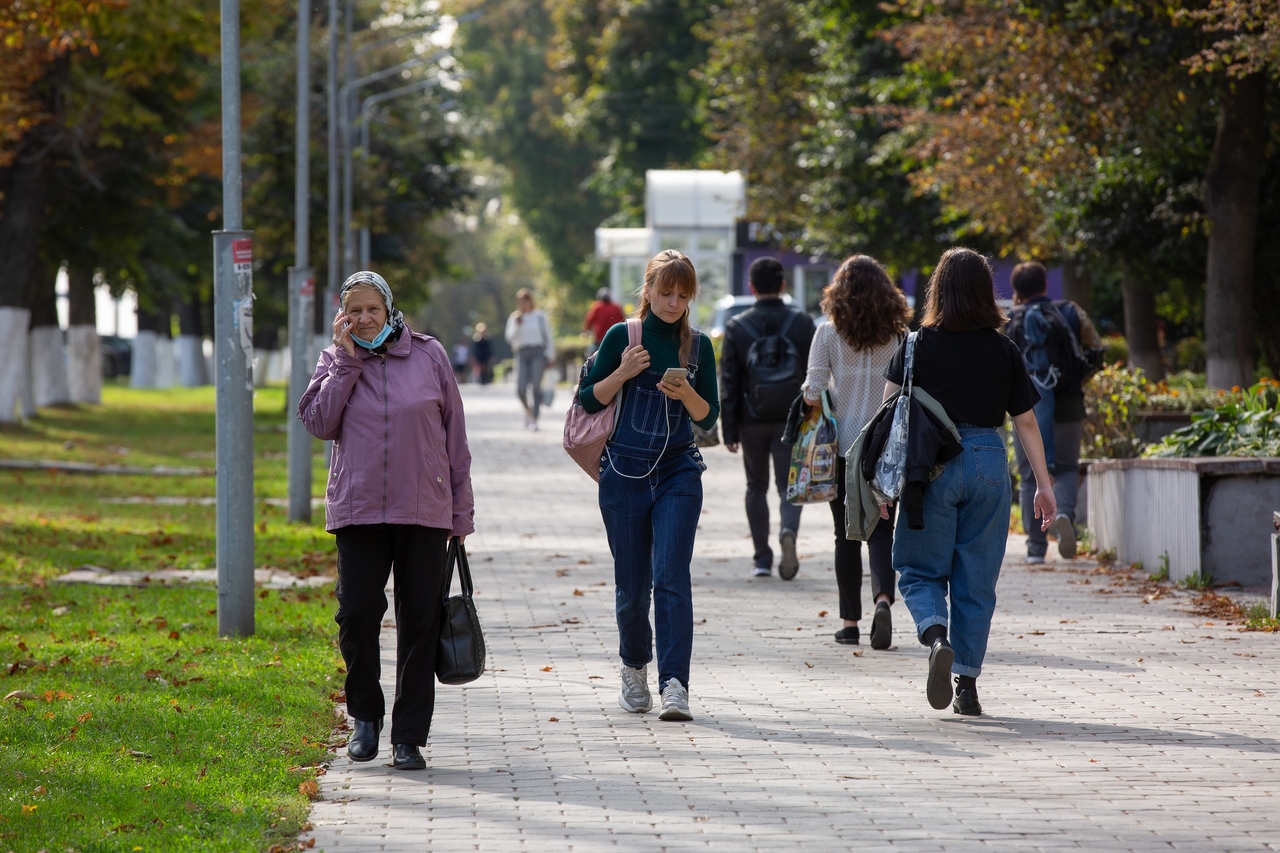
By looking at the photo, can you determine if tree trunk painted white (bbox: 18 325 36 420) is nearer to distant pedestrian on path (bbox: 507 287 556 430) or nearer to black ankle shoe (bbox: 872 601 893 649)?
distant pedestrian on path (bbox: 507 287 556 430)

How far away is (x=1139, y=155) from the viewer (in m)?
19.0

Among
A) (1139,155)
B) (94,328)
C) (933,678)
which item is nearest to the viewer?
(933,678)

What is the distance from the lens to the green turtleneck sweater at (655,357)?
23.1 ft

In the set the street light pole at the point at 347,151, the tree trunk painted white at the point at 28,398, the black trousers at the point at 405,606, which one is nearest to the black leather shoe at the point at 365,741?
the black trousers at the point at 405,606

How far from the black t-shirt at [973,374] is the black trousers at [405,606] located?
210 cm

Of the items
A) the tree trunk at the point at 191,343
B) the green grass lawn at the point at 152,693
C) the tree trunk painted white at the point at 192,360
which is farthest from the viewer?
the tree trunk painted white at the point at 192,360

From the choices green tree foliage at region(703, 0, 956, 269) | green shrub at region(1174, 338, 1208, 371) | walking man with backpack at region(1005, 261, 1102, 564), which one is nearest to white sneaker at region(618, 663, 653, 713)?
walking man with backpack at region(1005, 261, 1102, 564)

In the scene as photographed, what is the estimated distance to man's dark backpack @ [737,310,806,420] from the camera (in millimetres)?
10945

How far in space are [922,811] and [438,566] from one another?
1882mm

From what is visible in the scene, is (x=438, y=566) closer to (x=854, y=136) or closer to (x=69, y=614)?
(x=69, y=614)

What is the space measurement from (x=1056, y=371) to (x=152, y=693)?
6595 mm

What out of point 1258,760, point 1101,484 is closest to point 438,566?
point 1258,760

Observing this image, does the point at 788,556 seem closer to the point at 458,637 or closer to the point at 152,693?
the point at 152,693

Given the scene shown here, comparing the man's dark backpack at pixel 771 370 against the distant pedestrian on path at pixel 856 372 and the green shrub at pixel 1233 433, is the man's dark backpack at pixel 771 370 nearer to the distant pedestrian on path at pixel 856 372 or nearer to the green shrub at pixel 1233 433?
the distant pedestrian on path at pixel 856 372
